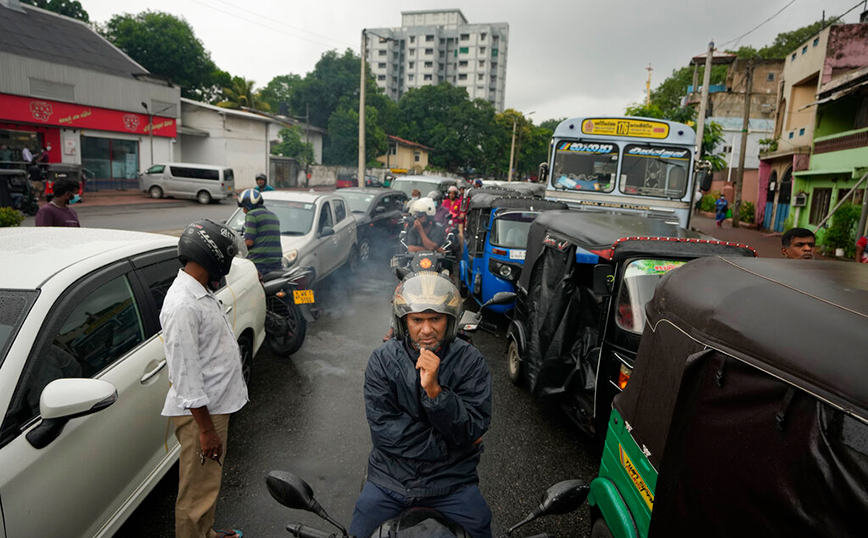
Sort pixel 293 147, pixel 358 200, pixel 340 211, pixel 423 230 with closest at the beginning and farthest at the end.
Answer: pixel 423 230
pixel 340 211
pixel 358 200
pixel 293 147

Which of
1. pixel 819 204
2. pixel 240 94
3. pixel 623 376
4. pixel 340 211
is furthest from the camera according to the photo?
pixel 240 94

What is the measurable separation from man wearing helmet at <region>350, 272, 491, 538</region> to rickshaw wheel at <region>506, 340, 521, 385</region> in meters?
3.31

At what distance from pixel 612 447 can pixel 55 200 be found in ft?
21.0

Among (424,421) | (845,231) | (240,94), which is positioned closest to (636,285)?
(424,421)

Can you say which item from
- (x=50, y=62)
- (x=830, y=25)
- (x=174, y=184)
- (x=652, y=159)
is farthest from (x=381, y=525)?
(x=50, y=62)

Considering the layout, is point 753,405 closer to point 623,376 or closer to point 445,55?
point 623,376

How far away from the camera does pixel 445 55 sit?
10094 cm

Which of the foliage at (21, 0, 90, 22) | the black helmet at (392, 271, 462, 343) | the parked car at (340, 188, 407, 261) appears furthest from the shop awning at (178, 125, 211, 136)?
the black helmet at (392, 271, 462, 343)

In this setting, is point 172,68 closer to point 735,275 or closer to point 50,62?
point 50,62

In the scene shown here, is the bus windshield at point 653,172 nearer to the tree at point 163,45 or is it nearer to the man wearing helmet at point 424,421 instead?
the man wearing helmet at point 424,421

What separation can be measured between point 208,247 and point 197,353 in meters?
0.54

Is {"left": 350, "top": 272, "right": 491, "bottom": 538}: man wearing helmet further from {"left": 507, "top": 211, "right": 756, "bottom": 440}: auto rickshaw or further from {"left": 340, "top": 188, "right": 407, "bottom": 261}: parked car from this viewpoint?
{"left": 340, "top": 188, "right": 407, "bottom": 261}: parked car

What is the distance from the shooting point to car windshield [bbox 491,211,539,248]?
785cm

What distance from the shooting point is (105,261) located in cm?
302
